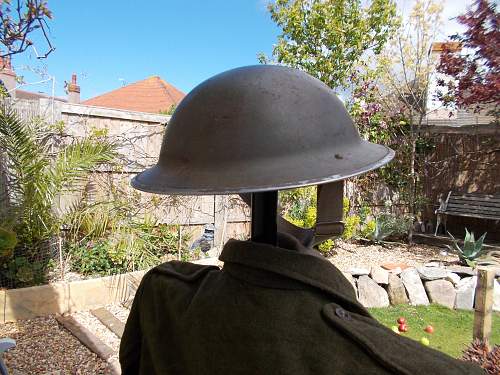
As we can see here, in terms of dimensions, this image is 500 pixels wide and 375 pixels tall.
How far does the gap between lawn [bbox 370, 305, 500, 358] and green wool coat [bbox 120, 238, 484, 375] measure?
3.76 m

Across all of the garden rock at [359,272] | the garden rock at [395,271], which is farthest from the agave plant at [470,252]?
the garden rock at [359,272]

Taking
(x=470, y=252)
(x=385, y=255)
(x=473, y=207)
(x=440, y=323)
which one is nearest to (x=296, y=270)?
(x=440, y=323)

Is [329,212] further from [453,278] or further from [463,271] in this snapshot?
[463,271]

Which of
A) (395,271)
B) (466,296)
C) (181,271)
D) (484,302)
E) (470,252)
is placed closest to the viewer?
(181,271)

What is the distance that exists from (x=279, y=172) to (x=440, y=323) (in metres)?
4.70

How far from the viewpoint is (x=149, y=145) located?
616cm

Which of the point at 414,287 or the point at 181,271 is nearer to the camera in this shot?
the point at 181,271

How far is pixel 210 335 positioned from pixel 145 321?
0.29m

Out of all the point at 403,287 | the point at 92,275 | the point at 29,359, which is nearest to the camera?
the point at 29,359

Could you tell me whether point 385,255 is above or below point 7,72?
below

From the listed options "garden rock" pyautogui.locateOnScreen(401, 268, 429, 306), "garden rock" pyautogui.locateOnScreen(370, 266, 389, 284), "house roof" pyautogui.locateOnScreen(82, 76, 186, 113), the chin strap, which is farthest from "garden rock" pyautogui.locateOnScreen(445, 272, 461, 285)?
"house roof" pyautogui.locateOnScreen(82, 76, 186, 113)

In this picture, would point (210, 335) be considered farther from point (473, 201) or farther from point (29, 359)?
point (473, 201)

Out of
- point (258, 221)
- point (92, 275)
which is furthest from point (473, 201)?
point (258, 221)

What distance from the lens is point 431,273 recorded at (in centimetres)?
549
